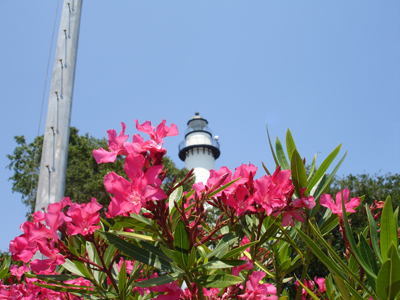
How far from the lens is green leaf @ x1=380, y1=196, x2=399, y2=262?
2.52 feet

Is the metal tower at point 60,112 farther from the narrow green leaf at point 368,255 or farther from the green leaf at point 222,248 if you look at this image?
the narrow green leaf at point 368,255

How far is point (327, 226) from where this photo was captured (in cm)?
113

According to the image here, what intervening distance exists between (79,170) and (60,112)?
943 centimetres

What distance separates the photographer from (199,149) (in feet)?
72.4

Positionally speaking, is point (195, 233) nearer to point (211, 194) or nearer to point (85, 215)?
point (211, 194)

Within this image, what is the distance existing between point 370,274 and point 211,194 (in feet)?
1.47

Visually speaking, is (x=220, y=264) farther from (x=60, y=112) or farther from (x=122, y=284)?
(x=60, y=112)

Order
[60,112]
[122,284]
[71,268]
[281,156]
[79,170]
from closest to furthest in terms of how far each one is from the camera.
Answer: [122,284] < [71,268] < [281,156] < [60,112] < [79,170]

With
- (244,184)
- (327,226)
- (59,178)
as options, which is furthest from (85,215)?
(59,178)

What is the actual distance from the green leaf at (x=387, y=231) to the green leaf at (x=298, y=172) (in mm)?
230

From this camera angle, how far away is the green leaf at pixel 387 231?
768 millimetres

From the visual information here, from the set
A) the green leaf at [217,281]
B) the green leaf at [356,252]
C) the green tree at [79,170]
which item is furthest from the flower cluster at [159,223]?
the green tree at [79,170]

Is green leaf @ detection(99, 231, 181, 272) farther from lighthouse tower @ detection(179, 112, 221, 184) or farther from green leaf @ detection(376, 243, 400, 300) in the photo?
lighthouse tower @ detection(179, 112, 221, 184)

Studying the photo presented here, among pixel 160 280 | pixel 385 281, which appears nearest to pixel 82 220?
pixel 160 280
